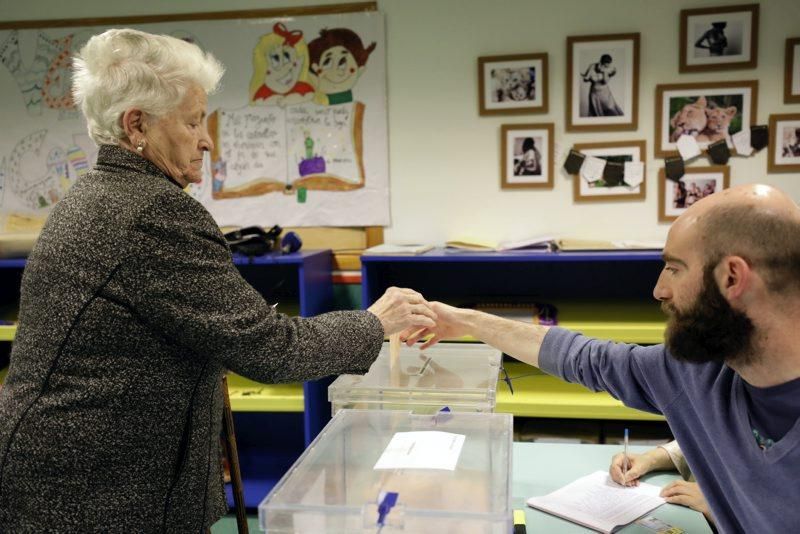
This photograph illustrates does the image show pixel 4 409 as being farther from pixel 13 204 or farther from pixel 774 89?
pixel 774 89

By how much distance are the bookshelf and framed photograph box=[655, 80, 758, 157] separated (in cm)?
59

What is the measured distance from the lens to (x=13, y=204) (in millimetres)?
3246

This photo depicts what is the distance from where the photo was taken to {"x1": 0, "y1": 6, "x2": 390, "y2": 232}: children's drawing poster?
297 centimetres

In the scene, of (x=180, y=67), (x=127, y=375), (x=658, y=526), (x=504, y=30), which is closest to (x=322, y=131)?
(x=504, y=30)

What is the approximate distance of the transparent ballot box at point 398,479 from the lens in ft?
3.02

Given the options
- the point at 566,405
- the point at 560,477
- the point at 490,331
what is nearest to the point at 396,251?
the point at 566,405

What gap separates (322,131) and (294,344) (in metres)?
1.99

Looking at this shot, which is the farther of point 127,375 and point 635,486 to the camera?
point 635,486

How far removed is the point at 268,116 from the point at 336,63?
0.41m

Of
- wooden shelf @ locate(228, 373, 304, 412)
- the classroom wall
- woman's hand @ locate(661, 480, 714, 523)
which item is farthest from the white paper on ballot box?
the classroom wall

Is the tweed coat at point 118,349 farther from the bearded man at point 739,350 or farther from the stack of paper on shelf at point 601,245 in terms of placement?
the stack of paper on shelf at point 601,245

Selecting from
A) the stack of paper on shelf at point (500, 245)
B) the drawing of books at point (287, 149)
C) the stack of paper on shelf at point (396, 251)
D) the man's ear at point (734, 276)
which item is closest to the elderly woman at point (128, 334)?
the man's ear at point (734, 276)

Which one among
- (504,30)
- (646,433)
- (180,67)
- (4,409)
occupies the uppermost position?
(504,30)

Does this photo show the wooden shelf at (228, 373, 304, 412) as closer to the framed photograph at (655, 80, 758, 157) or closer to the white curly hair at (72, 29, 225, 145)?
the white curly hair at (72, 29, 225, 145)
